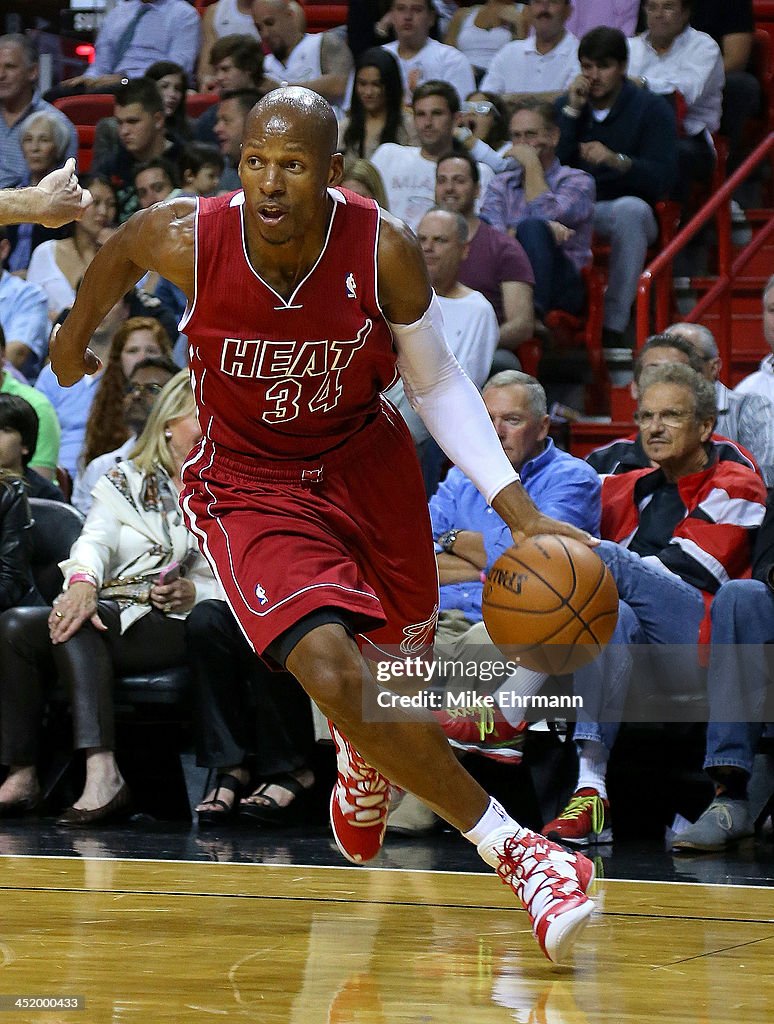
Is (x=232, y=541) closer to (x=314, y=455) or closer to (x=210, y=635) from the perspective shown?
(x=314, y=455)

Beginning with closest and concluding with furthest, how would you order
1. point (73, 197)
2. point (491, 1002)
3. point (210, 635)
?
point (491, 1002)
point (73, 197)
point (210, 635)

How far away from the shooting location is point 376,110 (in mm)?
7773

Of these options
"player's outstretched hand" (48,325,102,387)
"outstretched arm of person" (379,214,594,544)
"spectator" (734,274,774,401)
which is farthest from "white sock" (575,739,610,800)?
"player's outstretched hand" (48,325,102,387)

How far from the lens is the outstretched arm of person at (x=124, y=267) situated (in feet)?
10.1

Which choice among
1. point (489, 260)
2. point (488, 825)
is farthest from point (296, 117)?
point (489, 260)

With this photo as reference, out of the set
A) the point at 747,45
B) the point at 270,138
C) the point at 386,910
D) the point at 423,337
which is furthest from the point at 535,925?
the point at 747,45

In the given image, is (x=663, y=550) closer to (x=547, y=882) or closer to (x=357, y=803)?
(x=357, y=803)

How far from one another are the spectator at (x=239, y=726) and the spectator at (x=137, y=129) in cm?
370

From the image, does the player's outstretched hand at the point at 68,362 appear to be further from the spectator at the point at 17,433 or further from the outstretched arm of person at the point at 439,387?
the spectator at the point at 17,433

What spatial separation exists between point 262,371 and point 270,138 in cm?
44

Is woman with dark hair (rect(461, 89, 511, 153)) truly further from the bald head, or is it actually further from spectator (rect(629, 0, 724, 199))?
the bald head

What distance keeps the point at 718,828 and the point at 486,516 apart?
4.27ft

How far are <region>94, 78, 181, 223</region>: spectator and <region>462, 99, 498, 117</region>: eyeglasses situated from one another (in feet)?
5.09

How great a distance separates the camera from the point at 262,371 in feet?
10.1
